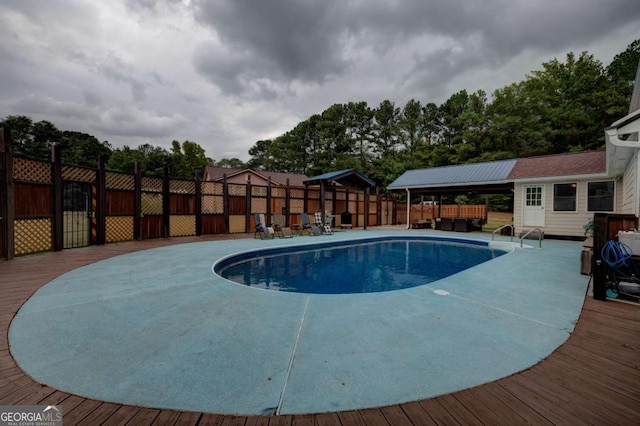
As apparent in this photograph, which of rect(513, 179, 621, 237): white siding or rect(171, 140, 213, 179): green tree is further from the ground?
rect(171, 140, 213, 179): green tree

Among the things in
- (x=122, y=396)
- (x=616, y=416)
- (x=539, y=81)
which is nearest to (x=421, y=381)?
(x=616, y=416)

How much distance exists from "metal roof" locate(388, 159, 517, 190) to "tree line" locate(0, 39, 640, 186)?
31.0 ft

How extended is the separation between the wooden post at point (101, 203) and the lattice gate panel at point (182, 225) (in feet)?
7.11

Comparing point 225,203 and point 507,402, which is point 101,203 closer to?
point 225,203

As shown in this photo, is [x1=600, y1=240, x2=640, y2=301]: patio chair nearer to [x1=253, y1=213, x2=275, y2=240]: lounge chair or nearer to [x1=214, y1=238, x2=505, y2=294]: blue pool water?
[x1=214, y1=238, x2=505, y2=294]: blue pool water

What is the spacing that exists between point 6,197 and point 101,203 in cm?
240

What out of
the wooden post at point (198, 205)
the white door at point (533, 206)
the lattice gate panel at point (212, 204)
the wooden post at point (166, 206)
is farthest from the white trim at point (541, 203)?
the wooden post at point (166, 206)

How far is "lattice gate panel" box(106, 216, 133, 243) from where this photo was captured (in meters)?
8.15

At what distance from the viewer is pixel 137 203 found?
8688 millimetres

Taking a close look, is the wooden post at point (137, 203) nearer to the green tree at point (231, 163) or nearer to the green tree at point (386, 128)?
the green tree at point (386, 128)

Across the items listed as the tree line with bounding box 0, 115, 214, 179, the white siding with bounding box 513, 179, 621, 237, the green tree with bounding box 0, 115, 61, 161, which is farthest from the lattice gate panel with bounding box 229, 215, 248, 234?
the green tree with bounding box 0, 115, 61, 161

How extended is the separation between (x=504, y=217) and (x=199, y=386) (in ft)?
88.5

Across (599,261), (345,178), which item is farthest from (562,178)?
(345,178)

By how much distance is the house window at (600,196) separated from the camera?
30.2 feet
